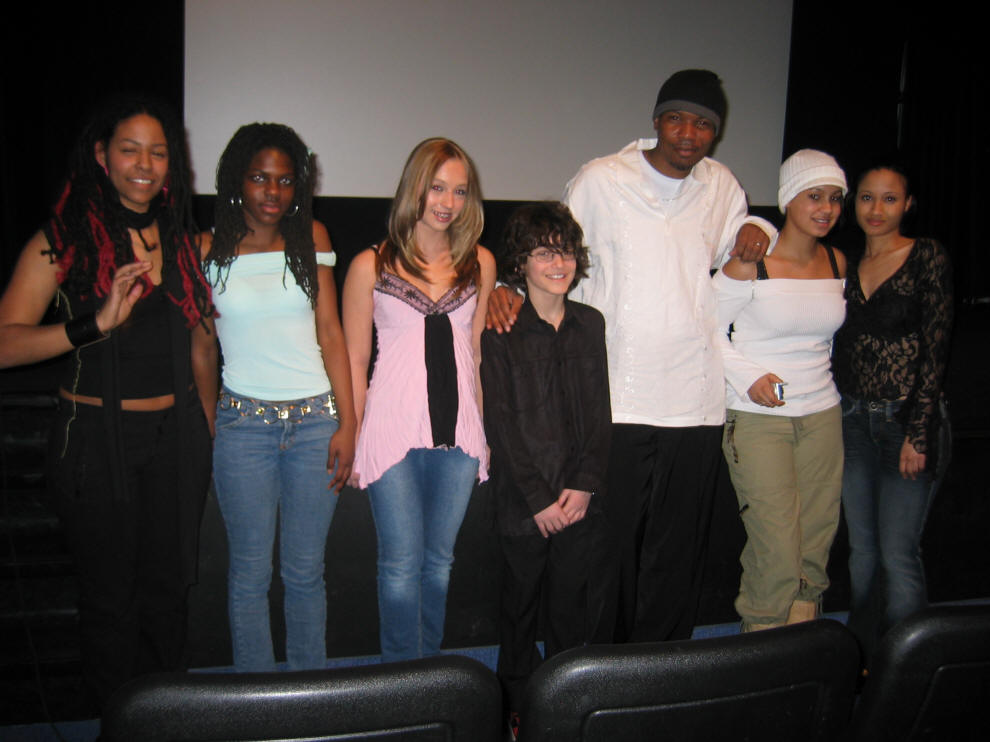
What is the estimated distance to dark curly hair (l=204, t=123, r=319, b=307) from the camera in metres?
1.74

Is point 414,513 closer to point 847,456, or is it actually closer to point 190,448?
point 190,448

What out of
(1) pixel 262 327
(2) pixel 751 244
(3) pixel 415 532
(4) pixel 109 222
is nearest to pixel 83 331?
(4) pixel 109 222

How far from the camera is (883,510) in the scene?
6.74 ft

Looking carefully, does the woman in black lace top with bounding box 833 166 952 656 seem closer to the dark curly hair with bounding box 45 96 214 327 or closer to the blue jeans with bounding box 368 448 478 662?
the blue jeans with bounding box 368 448 478 662

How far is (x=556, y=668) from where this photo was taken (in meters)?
0.71

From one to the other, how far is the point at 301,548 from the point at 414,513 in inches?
12.3

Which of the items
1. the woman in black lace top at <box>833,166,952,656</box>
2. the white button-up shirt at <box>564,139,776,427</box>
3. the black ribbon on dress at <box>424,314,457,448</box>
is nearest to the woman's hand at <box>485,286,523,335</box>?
the black ribbon on dress at <box>424,314,457,448</box>

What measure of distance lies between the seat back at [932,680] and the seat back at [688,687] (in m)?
0.06

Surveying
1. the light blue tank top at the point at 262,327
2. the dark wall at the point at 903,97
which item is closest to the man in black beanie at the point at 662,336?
the light blue tank top at the point at 262,327

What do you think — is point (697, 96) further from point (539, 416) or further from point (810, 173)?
point (539, 416)

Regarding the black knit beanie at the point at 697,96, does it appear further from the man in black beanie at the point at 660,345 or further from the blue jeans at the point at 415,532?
the blue jeans at the point at 415,532

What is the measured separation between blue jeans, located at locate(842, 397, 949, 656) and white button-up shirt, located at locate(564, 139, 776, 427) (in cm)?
47

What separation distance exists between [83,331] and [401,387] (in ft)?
2.39

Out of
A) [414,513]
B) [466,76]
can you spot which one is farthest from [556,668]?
[466,76]
